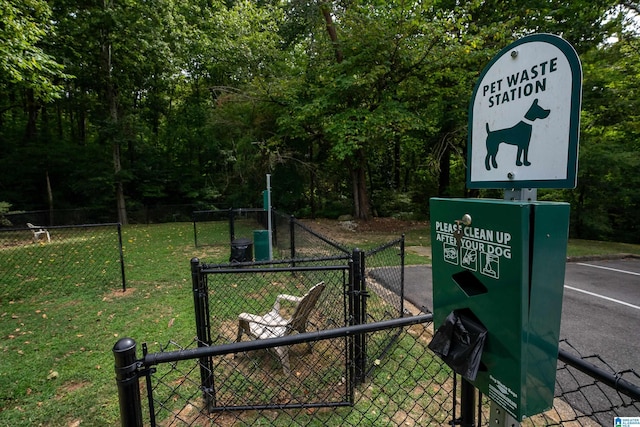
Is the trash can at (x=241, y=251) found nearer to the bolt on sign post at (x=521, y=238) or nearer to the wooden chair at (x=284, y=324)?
the wooden chair at (x=284, y=324)

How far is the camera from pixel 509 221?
900mm

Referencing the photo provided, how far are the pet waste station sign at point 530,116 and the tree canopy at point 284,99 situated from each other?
8.21 m

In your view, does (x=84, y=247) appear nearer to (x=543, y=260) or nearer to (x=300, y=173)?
(x=300, y=173)

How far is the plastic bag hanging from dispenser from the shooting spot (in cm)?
99

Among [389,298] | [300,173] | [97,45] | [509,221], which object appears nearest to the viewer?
[509,221]

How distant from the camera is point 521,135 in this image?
105 centimetres

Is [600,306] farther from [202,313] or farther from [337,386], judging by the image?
[202,313]

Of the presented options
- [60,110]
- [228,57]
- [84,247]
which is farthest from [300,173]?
[60,110]

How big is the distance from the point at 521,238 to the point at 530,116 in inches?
16.8

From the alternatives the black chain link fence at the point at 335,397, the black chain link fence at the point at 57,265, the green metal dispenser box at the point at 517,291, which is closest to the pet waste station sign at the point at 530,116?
Result: the green metal dispenser box at the point at 517,291

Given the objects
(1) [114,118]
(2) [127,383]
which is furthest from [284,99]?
(2) [127,383]

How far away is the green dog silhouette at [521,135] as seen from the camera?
100 cm

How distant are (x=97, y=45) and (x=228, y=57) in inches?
233

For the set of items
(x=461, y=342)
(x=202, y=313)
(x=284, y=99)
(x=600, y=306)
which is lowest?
(x=600, y=306)
